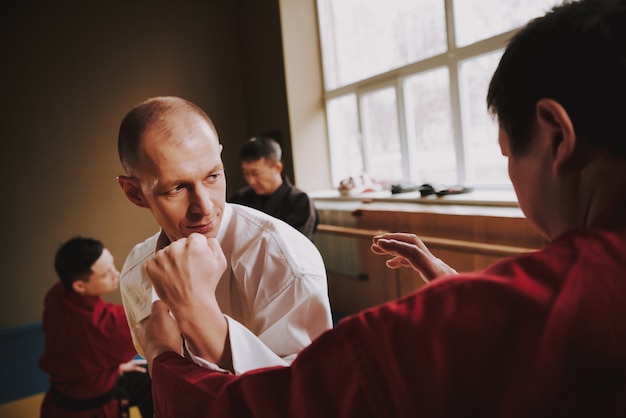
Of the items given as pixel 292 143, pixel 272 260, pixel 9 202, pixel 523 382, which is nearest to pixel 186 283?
pixel 272 260

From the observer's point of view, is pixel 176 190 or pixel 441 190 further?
pixel 441 190

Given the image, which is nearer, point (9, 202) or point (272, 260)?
point (272, 260)

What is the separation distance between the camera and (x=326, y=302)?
939 millimetres

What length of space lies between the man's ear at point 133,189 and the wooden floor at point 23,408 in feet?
7.16

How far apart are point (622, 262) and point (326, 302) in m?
0.59

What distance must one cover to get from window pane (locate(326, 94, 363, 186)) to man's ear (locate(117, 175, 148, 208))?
4.02 meters

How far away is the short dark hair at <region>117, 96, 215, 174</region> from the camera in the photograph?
A: 0.97 m

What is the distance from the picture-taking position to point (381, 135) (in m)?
4.68

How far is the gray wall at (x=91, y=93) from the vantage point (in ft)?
15.8

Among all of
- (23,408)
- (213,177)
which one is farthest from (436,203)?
(23,408)

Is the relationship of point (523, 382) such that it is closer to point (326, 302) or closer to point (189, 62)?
point (326, 302)

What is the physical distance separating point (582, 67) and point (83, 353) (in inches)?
87.7

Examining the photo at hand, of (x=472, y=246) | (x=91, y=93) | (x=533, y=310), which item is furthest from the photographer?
(x=91, y=93)

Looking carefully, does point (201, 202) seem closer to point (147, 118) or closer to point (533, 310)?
point (147, 118)
